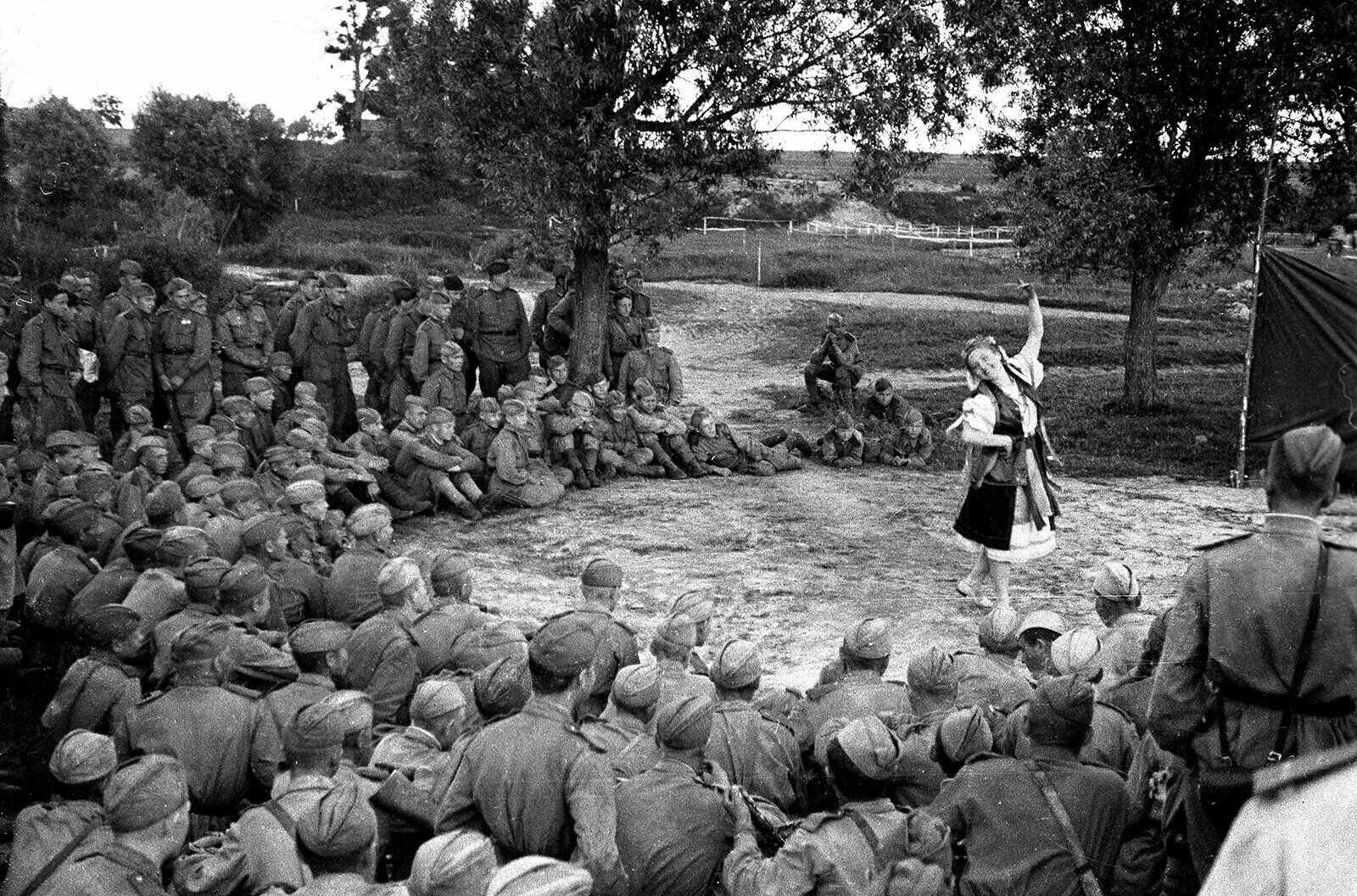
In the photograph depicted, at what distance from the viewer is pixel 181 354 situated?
1240 centimetres

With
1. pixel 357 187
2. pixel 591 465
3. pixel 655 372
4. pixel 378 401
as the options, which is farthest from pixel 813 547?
pixel 357 187

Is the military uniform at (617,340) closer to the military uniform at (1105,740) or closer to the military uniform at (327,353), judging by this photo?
the military uniform at (327,353)

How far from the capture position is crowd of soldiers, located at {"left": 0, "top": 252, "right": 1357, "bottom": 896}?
12.6 feet

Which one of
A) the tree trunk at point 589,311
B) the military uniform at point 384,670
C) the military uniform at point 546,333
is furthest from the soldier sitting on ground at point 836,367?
the military uniform at point 384,670

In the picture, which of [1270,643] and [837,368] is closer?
[1270,643]

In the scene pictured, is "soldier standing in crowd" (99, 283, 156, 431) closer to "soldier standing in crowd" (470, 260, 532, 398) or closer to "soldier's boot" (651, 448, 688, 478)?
"soldier standing in crowd" (470, 260, 532, 398)

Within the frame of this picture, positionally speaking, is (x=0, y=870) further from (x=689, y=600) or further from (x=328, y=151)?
(x=328, y=151)

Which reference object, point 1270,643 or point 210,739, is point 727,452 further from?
point 1270,643

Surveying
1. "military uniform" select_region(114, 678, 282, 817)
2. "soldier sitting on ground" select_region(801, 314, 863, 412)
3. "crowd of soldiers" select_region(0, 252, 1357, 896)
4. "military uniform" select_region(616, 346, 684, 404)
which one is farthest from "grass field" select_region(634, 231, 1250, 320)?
"military uniform" select_region(114, 678, 282, 817)

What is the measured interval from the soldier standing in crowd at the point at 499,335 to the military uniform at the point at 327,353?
1361 millimetres

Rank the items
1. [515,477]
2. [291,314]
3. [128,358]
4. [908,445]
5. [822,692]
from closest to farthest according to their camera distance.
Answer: [822,692]
[515,477]
[128,358]
[291,314]
[908,445]

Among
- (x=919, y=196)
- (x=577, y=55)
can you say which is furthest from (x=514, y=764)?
(x=919, y=196)

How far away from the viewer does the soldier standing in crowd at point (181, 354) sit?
12336 mm

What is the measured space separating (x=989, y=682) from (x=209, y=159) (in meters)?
32.2
